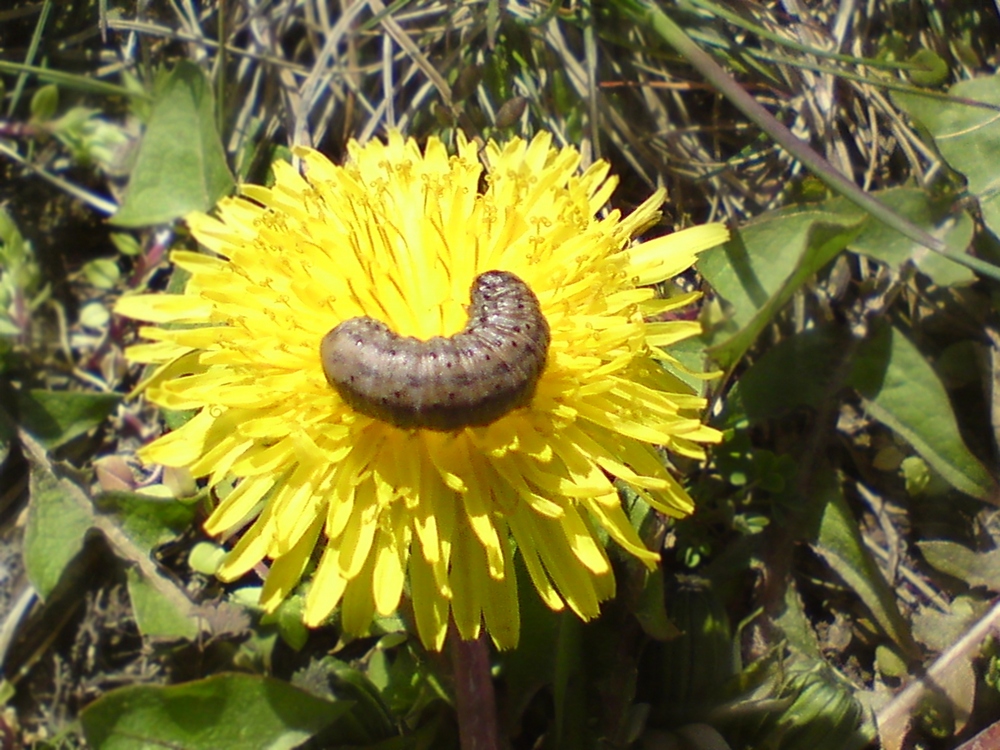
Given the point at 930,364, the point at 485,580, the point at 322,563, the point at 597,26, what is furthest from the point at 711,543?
the point at 597,26

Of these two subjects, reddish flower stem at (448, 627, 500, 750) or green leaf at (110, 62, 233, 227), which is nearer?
reddish flower stem at (448, 627, 500, 750)

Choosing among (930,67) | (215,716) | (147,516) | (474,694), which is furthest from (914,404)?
(147,516)

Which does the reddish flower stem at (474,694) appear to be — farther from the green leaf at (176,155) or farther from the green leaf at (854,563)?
the green leaf at (176,155)

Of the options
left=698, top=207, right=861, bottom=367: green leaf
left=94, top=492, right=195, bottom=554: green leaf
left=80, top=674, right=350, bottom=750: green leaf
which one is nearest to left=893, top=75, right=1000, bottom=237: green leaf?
left=698, top=207, right=861, bottom=367: green leaf

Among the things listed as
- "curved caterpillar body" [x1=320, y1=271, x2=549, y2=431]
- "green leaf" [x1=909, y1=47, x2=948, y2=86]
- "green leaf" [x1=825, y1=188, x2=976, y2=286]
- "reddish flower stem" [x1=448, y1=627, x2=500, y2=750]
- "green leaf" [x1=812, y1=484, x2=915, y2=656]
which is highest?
"green leaf" [x1=909, y1=47, x2=948, y2=86]

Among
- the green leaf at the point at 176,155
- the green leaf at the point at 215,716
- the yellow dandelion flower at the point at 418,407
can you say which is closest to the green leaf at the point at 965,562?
the yellow dandelion flower at the point at 418,407

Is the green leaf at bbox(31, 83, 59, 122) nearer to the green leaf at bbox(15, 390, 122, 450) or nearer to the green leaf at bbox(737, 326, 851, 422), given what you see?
the green leaf at bbox(15, 390, 122, 450)

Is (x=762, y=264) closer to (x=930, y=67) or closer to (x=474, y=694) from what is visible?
(x=930, y=67)
